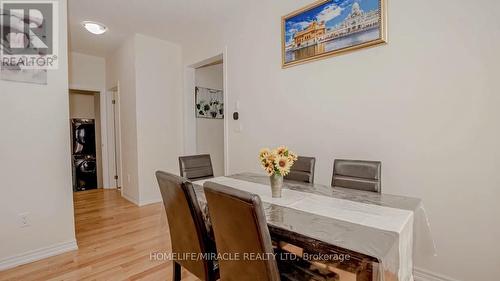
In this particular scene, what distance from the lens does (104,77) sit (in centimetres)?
495

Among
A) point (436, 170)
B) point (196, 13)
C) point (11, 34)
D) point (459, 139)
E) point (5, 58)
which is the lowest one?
point (436, 170)

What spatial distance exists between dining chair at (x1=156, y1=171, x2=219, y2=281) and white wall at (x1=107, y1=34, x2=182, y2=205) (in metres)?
2.58

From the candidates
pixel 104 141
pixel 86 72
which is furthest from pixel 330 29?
pixel 104 141

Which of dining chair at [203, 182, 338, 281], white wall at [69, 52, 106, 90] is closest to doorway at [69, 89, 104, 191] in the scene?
white wall at [69, 52, 106, 90]

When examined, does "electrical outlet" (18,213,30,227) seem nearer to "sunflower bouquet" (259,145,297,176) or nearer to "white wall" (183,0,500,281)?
"sunflower bouquet" (259,145,297,176)

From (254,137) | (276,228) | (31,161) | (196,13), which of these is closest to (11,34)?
(31,161)

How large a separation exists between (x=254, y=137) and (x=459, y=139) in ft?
6.44

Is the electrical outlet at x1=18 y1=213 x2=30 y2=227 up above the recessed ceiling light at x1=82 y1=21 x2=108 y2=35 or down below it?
below

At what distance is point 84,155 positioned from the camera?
199 inches

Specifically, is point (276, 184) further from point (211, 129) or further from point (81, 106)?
point (81, 106)

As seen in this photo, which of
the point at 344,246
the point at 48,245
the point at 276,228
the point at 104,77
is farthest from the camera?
the point at 104,77

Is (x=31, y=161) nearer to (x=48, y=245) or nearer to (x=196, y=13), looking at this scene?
(x=48, y=245)

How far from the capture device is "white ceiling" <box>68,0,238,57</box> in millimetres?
2857

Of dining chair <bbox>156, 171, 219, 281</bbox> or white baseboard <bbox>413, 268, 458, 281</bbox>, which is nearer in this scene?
dining chair <bbox>156, 171, 219, 281</bbox>
